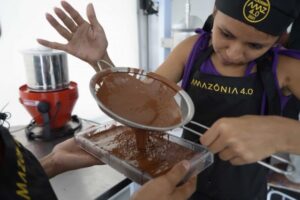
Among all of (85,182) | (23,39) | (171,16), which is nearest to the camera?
(85,182)

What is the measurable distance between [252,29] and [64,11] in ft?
2.08

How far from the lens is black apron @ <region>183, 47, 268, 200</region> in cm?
86

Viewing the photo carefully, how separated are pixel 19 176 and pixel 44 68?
73cm

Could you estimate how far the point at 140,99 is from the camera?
2.52ft

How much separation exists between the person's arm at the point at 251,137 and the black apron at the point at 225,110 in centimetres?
20

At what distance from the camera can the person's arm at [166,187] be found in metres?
0.60

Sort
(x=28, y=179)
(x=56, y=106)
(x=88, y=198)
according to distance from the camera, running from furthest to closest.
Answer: (x=56, y=106) < (x=88, y=198) < (x=28, y=179)

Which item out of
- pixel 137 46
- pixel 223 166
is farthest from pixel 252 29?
pixel 137 46

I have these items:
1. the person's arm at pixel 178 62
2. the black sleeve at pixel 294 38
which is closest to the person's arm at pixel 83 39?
the person's arm at pixel 178 62

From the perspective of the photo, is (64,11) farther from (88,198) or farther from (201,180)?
(201,180)

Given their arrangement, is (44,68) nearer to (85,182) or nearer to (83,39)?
(83,39)

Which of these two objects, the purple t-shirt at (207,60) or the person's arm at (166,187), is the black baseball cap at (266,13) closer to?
the purple t-shirt at (207,60)

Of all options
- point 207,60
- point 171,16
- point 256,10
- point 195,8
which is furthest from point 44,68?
point 195,8

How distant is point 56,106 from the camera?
110cm
